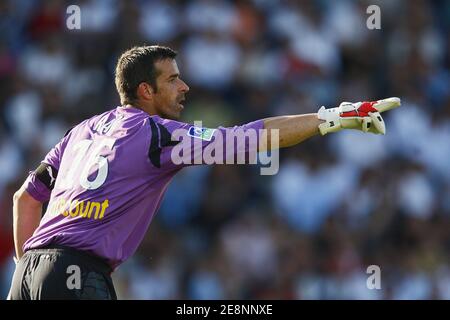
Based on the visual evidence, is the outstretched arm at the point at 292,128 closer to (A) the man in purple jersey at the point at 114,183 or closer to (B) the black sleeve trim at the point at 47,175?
(A) the man in purple jersey at the point at 114,183

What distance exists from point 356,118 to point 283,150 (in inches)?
241

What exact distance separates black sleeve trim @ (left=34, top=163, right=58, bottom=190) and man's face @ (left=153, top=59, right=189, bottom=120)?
2.59ft

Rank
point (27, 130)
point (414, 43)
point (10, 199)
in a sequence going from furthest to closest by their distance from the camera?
point (414, 43)
point (27, 130)
point (10, 199)

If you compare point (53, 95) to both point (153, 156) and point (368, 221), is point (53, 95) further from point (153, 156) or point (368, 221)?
point (153, 156)

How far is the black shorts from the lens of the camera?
240 inches

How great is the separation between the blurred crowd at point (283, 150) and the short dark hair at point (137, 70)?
4279 mm

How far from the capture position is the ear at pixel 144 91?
6848mm

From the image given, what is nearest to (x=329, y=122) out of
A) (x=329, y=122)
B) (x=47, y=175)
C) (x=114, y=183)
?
(x=329, y=122)

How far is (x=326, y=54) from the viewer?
1320 centimetres

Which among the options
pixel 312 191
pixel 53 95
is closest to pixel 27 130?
pixel 53 95

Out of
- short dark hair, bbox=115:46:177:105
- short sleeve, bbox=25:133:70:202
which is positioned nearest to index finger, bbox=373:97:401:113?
short dark hair, bbox=115:46:177:105

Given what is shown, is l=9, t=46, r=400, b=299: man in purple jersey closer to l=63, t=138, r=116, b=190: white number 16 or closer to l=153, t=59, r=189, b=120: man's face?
l=63, t=138, r=116, b=190: white number 16
